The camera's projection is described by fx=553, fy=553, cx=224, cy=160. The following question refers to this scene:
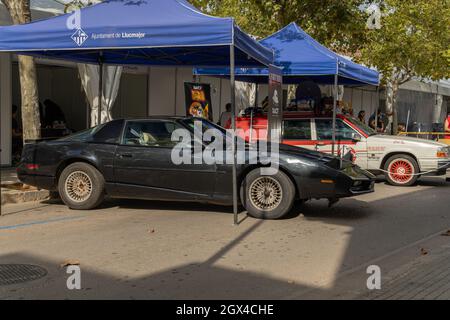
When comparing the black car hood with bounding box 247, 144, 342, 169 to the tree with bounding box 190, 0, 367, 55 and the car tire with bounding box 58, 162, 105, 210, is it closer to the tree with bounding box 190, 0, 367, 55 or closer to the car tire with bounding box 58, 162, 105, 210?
the car tire with bounding box 58, 162, 105, 210

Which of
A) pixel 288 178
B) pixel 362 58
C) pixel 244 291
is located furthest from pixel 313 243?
pixel 362 58

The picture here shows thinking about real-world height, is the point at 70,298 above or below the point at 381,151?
below

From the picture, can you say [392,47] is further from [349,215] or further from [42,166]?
[42,166]

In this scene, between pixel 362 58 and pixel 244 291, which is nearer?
pixel 244 291

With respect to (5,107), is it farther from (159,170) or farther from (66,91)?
(159,170)

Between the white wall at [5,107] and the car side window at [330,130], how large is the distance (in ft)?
23.9

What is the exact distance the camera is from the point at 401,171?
40.5 feet

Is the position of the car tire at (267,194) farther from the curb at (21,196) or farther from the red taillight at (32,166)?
the curb at (21,196)

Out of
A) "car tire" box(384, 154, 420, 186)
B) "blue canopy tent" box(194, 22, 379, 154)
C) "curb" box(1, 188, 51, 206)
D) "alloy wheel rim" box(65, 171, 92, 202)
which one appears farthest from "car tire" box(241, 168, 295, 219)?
"car tire" box(384, 154, 420, 186)

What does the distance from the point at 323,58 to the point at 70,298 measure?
9.26 meters

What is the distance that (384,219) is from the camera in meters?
8.34

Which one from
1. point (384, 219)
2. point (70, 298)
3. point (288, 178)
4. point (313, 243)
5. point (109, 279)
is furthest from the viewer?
point (384, 219)

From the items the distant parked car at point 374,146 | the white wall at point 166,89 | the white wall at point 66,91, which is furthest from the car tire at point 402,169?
the white wall at point 66,91

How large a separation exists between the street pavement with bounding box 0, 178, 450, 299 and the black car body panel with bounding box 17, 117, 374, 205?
411 millimetres
